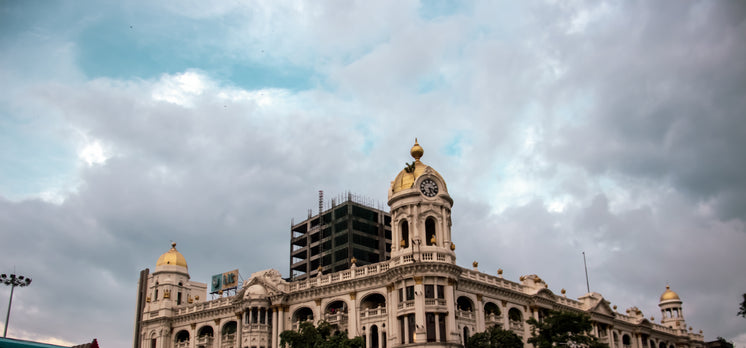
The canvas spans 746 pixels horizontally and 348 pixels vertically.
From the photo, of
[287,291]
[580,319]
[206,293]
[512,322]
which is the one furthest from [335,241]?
[580,319]

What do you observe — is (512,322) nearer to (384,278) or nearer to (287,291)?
(384,278)

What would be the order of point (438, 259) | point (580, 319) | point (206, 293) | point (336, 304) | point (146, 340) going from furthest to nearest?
point (206, 293) → point (146, 340) → point (336, 304) → point (438, 259) → point (580, 319)

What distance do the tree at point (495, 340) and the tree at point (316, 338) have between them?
1165 cm

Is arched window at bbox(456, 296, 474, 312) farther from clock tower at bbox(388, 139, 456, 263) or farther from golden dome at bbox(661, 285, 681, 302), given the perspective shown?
golden dome at bbox(661, 285, 681, 302)

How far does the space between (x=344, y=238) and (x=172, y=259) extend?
33.8m

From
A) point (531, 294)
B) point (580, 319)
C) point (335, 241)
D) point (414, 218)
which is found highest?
point (335, 241)

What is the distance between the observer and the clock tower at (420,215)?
80.0 meters

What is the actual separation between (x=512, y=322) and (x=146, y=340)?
5110cm

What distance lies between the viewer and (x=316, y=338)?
76500 millimetres

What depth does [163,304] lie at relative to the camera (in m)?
105

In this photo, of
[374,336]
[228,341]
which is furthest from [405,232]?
[228,341]

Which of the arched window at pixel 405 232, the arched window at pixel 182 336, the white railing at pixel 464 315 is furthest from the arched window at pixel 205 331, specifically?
the white railing at pixel 464 315

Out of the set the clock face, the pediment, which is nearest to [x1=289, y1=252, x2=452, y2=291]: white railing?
the clock face

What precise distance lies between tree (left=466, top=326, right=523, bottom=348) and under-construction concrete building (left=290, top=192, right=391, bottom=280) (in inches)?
2159
